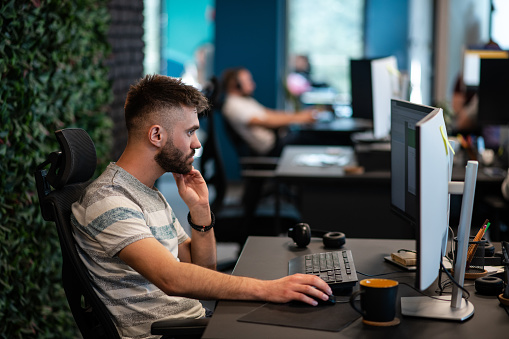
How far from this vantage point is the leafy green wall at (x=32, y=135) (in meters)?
2.32

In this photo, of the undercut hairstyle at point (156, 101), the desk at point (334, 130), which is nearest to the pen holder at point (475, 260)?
the undercut hairstyle at point (156, 101)

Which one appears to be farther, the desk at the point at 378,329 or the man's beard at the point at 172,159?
the man's beard at the point at 172,159

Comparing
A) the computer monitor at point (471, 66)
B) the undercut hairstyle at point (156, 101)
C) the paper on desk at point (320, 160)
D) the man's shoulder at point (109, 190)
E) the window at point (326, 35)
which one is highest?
the window at point (326, 35)

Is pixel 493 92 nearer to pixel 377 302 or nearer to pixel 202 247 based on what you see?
pixel 202 247

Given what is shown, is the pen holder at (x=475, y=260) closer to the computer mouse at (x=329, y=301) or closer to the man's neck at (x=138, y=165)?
the computer mouse at (x=329, y=301)

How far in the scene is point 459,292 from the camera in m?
1.53

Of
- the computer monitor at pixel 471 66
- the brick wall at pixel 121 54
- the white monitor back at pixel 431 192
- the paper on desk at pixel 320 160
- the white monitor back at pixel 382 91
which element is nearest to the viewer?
the white monitor back at pixel 431 192

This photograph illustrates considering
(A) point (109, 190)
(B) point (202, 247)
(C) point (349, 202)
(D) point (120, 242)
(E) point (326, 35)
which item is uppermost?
(E) point (326, 35)

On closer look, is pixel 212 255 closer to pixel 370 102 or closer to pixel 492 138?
pixel 370 102

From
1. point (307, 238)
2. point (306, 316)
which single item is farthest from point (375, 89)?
point (306, 316)

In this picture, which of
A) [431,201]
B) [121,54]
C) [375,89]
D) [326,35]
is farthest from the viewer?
[326,35]

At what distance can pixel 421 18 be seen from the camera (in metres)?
8.02

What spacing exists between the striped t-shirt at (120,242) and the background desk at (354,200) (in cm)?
183

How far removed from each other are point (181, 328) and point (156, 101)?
62 centimetres
